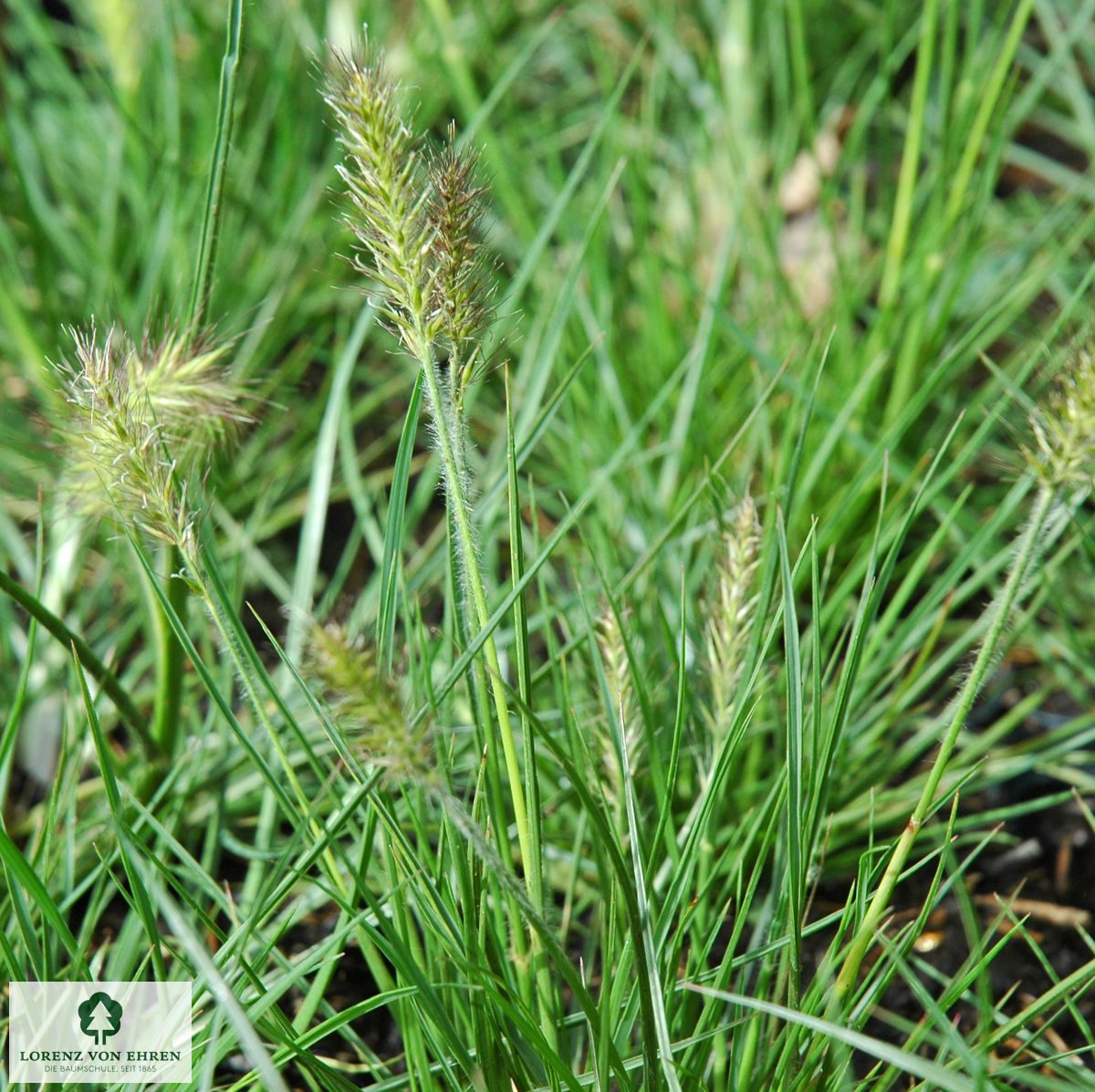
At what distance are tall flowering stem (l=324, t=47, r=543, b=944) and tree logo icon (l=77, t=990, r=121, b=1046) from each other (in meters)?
0.54

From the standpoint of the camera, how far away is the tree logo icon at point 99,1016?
93 centimetres

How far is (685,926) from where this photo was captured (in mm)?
850

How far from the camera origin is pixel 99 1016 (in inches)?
36.9

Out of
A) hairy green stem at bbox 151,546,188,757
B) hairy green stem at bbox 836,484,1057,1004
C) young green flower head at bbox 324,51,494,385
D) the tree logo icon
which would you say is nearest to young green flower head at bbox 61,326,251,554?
hairy green stem at bbox 151,546,188,757

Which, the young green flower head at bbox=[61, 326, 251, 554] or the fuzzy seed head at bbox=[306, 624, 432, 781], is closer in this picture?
the fuzzy seed head at bbox=[306, 624, 432, 781]

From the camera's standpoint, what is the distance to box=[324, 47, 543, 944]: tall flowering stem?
66 cm

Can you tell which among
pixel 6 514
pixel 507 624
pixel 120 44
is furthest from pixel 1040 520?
pixel 120 44

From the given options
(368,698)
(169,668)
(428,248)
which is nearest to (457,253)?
(428,248)

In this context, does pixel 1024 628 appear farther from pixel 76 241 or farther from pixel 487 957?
pixel 76 241

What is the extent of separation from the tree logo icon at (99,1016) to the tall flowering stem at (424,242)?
54cm

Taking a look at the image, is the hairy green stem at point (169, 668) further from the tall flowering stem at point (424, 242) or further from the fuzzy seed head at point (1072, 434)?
the fuzzy seed head at point (1072, 434)

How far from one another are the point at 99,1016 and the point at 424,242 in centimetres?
78

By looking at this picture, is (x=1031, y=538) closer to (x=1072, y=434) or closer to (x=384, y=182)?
(x=1072, y=434)

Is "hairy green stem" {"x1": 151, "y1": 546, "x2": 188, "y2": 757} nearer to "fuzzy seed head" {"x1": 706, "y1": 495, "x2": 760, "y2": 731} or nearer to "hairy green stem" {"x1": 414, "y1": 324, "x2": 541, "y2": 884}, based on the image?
"hairy green stem" {"x1": 414, "y1": 324, "x2": 541, "y2": 884}
